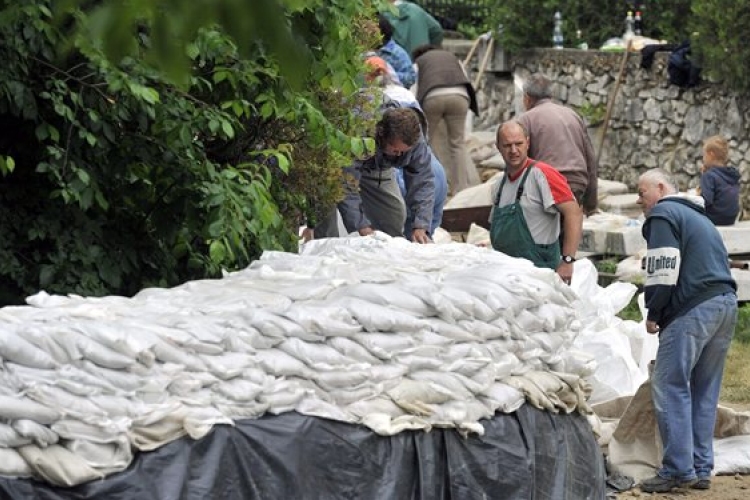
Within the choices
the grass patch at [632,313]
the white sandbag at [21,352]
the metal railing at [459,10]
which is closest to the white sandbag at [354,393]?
the white sandbag at [21,352]

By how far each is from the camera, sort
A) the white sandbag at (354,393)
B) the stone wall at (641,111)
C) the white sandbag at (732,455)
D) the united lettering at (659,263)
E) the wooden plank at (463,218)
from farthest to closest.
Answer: the stone wall at (641,111)
the wooden plank at (463,218)
the white sandbag at (732,455)
the united lettering at (659,263)
the white sandbag at (354,393)

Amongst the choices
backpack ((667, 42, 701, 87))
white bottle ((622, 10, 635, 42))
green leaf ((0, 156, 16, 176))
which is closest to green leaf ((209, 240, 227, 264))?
green leaf ((0, 156, 16, 176))

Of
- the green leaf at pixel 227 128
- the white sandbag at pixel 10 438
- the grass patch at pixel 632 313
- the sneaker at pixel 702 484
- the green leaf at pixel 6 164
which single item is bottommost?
the grass patch at pixel 632 313

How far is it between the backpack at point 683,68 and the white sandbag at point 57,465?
12666mm

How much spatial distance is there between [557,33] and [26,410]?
1484cm

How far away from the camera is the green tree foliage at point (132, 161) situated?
250 inches

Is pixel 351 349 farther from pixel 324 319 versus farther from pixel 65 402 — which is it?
pixel 65 402

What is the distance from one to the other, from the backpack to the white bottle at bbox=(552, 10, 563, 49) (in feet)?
7.38

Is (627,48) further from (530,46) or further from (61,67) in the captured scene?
(61,67)

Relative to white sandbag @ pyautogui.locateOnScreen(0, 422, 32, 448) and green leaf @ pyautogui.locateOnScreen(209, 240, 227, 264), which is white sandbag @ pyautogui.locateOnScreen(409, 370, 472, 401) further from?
white sandbag @ pyautogui.locateOnScreen(0, 422, 32, 448)

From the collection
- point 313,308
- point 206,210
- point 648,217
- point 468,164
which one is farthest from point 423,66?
point 313,308

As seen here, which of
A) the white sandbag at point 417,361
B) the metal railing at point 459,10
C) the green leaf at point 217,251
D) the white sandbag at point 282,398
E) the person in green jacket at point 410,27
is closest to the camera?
the white sandbag at point 282,398

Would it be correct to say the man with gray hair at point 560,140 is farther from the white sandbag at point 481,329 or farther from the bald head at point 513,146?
the white sandbag at point 481,329

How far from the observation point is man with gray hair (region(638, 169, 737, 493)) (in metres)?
7.86
